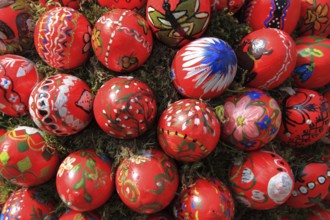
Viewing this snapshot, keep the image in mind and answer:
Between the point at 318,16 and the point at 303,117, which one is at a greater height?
the point at 318,16

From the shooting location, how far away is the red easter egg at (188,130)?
741 mm

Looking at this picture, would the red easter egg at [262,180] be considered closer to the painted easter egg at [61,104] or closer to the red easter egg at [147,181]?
the red easter egg at [147,181]

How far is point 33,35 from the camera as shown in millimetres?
903

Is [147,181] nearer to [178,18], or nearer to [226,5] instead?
[178,18]

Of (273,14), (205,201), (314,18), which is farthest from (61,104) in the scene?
(314,18)

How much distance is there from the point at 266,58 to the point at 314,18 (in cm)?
31

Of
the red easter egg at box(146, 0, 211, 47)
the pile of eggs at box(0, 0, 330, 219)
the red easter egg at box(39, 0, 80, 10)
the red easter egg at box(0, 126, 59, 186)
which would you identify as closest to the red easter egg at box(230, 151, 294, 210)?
the pile of eggs at box(0, 0, 330, 219)

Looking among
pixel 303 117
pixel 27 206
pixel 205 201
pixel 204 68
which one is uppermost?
pixel 204 68

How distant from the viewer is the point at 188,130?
74 centimetres

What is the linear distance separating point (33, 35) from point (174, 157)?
517 mm

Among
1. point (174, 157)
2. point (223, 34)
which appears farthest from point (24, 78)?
point (223, 34)

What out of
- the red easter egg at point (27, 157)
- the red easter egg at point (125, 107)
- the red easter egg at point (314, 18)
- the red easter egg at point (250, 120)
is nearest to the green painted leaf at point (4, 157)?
the red easter egg at point (27, 157)

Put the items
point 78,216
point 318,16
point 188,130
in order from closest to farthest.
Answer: point 188,130, point 78,216, point 318,16

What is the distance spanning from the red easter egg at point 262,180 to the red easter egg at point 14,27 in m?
0.67
